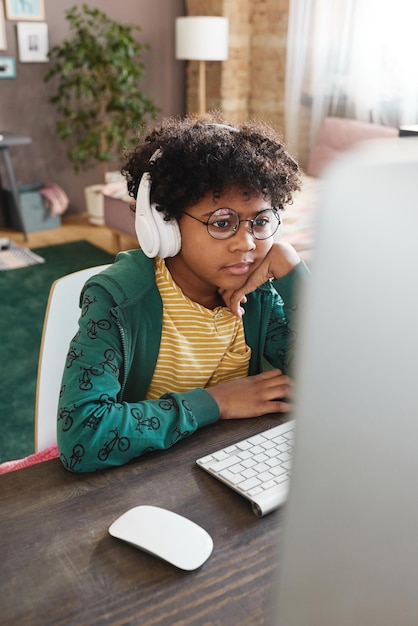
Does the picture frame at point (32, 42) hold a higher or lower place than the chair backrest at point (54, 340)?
higher

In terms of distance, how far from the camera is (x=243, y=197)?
1057 mm

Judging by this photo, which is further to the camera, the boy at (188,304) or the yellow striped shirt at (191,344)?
the yellow striped shirt at (191,344)

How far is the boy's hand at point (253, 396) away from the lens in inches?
39.1

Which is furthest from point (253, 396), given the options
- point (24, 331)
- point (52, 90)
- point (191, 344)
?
point (52, 90)

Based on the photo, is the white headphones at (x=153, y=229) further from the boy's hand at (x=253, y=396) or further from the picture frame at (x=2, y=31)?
the picture frame at (x=2, y=31)

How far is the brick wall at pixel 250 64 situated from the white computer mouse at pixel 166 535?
4624 millimetres

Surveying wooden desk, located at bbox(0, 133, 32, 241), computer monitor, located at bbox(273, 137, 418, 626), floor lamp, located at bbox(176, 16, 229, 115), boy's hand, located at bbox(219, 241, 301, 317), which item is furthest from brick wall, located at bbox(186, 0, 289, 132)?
computer monitor, located at bbox(273, 137, 418, 626)

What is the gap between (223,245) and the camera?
1052mm

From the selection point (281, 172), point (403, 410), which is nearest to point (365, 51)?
point (281, 172)

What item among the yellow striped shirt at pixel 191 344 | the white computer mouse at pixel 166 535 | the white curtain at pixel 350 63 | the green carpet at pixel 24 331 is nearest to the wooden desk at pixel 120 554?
the white computer mouse at pixel 166 535

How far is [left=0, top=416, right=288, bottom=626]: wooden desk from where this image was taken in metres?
0.62

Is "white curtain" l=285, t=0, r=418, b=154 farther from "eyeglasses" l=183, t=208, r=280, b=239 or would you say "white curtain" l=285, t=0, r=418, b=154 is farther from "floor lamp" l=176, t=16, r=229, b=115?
"eyeglasses" l=183, t=208, r=280, b=239

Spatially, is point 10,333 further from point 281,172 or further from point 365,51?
point 365,51

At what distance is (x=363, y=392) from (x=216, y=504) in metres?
0.57
